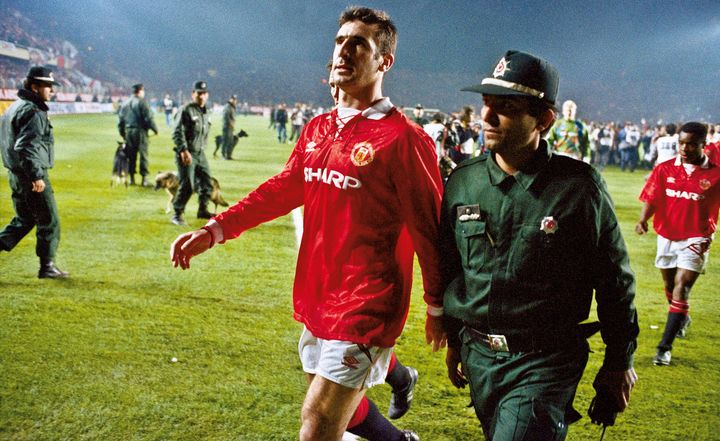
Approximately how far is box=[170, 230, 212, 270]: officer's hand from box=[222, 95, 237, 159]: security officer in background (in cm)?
1925

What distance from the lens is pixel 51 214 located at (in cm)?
718

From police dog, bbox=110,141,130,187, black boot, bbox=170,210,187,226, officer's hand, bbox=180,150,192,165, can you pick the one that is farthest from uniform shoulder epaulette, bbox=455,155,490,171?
police dog, bbox=110,141,130,187

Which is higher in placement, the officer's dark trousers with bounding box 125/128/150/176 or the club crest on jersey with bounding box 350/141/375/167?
the club crest on jersey with bounding box 350/141/375/167

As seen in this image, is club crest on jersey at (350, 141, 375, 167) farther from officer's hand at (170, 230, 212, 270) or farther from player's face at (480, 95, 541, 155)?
officer's hand at (170, 230, 212, 270)

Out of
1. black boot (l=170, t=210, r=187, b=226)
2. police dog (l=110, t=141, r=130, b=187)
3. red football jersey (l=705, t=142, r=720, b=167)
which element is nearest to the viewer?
red football jersey (l=705, t=142, r=720, b=167)

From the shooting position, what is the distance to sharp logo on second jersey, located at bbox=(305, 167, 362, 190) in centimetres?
286

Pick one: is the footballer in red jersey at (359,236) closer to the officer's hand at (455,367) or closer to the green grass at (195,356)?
the officer's hand at (455,367)

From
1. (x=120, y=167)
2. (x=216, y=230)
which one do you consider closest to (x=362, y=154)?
(x=216, y=230)

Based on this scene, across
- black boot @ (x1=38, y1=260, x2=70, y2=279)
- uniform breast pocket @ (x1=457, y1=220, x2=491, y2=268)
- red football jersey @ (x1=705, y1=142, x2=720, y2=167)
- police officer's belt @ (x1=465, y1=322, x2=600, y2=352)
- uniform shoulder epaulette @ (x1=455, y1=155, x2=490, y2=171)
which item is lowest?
black boot @ (x1=38, y1=260, x2=70, y2=279)

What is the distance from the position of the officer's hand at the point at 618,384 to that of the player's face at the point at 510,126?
0.96m

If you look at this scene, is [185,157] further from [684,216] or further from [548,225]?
[548,225]

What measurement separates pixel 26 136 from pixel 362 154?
5523mm

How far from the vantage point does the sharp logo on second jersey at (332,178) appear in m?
2.86

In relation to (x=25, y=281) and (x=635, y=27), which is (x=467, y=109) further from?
(x=635, y=27)
